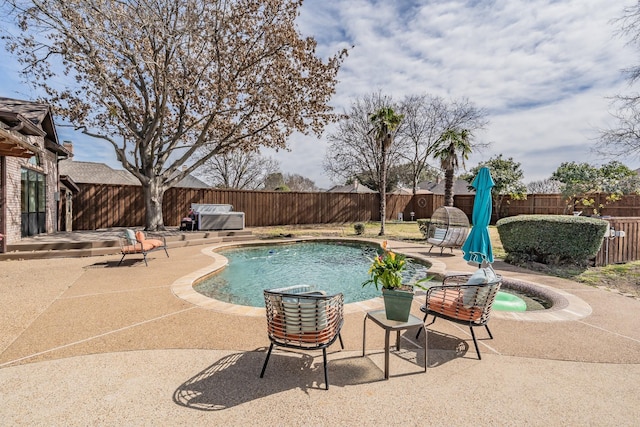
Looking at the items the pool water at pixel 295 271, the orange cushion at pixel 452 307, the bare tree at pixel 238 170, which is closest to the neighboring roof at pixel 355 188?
the bare tree at pixel 238 170

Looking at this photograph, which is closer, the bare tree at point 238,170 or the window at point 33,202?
the window at point 33,202

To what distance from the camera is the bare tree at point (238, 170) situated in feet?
95.7

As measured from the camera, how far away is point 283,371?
2.67 meters

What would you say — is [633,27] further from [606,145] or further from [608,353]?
[608,353]

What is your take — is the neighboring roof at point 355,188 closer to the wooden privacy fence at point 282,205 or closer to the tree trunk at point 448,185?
the wooden privacy fence at point 282,205

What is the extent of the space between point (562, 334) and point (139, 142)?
13210 millimetres

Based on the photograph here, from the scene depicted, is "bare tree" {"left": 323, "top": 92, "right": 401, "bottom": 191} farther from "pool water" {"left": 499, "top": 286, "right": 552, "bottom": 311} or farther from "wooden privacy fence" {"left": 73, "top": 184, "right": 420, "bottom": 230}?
"pool water" {"left": 499, "top": 286, "right": 552, "bottom": 311}

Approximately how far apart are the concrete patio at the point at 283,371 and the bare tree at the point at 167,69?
28.1 feet

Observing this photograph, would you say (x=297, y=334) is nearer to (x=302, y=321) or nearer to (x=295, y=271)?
(x=302, y=321)

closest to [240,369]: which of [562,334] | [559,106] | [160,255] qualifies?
[562,334]

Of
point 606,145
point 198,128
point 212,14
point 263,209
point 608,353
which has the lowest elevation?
point 608,353

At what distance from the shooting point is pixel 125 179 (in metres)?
26.9

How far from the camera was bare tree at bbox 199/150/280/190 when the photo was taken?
29.2 meters

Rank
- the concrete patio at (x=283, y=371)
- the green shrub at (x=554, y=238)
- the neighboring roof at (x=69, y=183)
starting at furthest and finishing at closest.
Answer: the neighboring roof at (x=69, y=183)
the green shrub at (x=554, y=238)
the concrete patio at (x=283, y=371)
